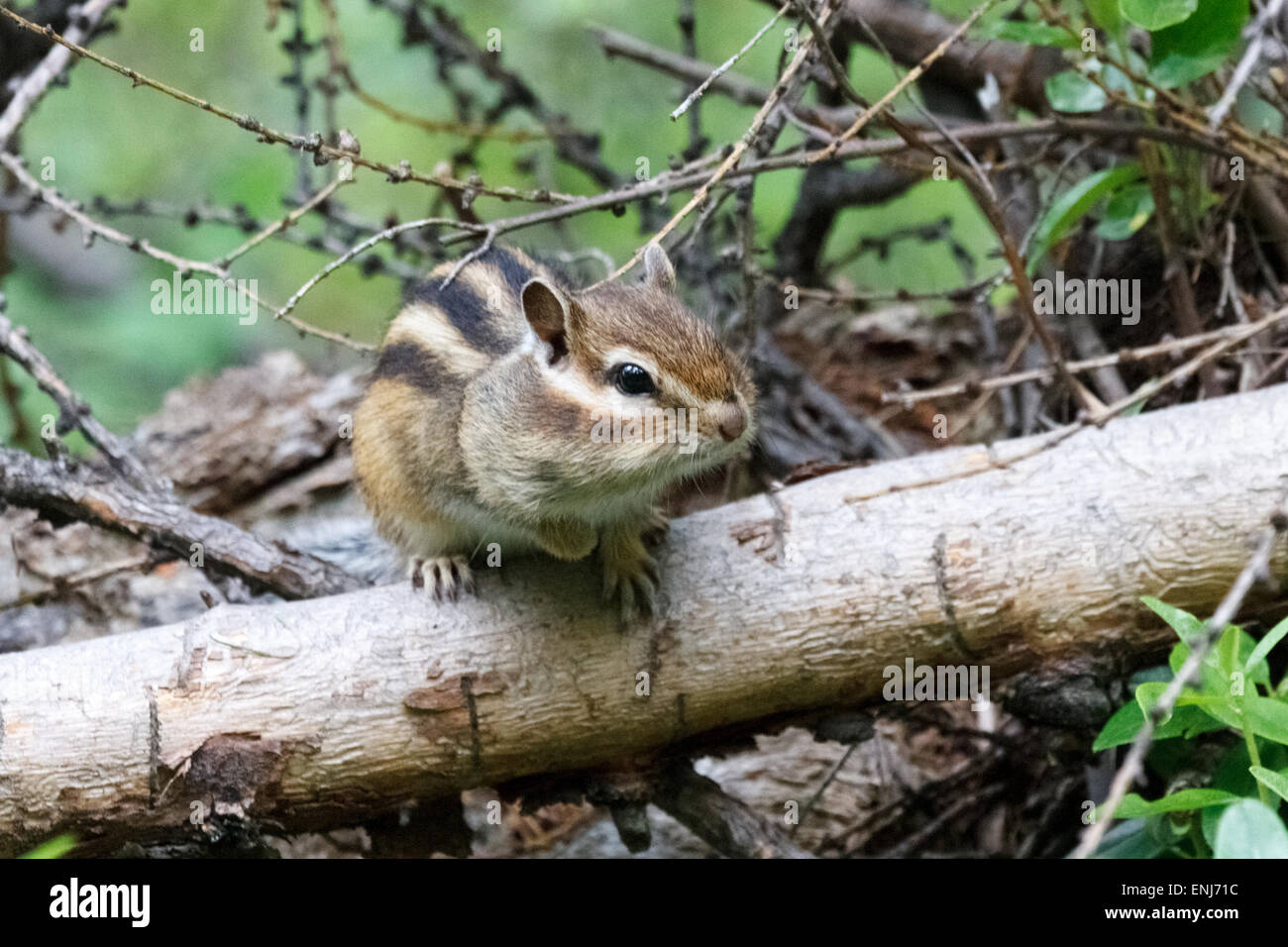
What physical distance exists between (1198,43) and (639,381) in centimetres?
149

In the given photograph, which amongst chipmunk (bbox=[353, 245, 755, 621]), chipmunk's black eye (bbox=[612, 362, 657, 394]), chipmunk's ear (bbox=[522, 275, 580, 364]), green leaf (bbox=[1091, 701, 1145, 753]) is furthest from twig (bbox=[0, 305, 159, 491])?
green leaf (bbox=[1091, 701, 1145, 753])

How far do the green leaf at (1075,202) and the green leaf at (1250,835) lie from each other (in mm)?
1552

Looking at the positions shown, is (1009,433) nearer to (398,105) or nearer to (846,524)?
(846,524)

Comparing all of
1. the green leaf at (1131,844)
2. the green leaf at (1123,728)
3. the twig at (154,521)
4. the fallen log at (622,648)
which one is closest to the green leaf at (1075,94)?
the fallen log at (622,648)

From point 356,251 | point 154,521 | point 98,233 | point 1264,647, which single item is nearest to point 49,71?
point 98,233

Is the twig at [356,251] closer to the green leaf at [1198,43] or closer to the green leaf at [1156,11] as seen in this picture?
the green leaf at [1156,11]

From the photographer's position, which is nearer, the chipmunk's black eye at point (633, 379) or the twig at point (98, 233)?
the chipmunk's black eye at point (633, 379)

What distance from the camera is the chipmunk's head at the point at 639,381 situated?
2.11 meters

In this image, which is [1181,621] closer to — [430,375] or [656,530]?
[656,530]

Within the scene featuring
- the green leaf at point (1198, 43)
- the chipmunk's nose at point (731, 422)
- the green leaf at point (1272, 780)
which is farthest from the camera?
the green leaf at point (1198, 43)

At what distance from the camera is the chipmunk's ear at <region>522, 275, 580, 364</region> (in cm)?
220

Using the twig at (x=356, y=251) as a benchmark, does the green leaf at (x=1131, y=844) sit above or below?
below

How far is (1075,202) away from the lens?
2748mm
